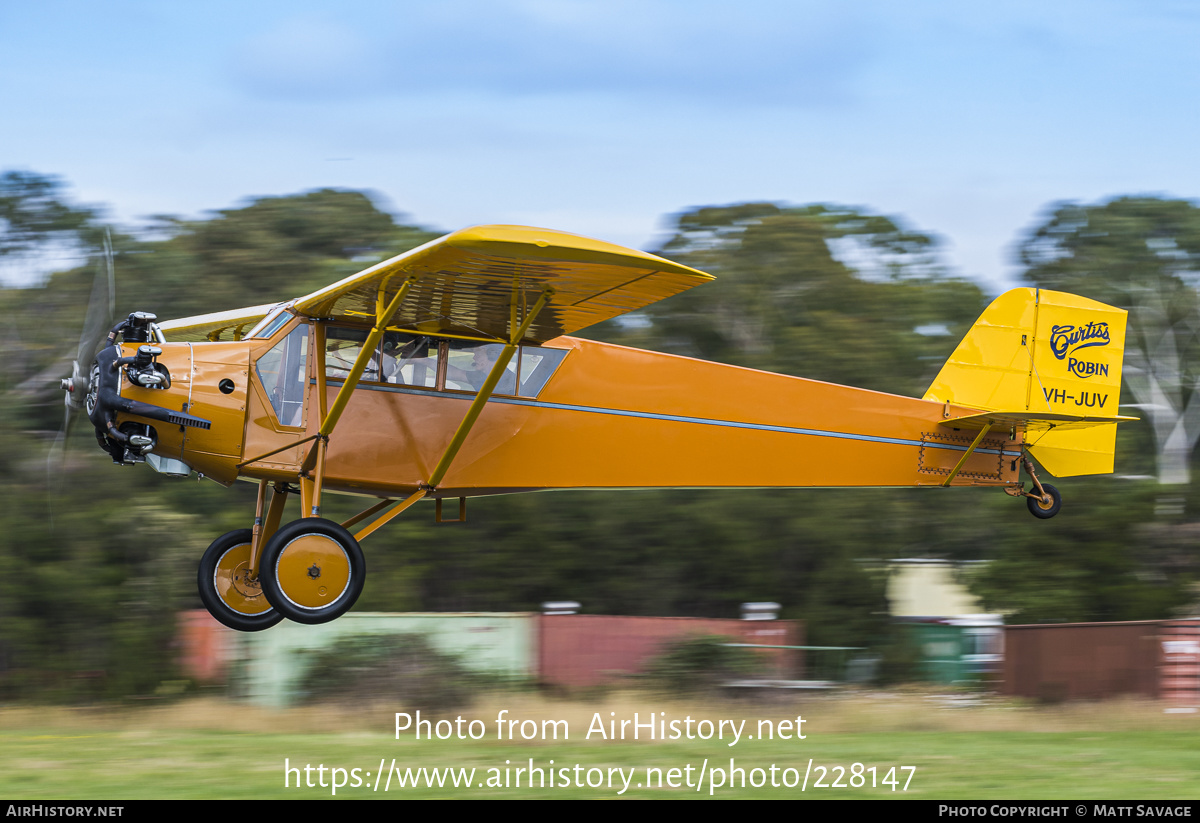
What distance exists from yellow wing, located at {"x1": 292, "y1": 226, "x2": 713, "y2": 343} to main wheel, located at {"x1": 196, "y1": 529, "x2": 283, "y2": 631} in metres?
2.14

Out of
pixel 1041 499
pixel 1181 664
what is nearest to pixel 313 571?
pixel 1041 499

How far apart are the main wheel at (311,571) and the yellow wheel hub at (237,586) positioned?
3.41 feet

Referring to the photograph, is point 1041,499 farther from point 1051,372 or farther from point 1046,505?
point 1051,372

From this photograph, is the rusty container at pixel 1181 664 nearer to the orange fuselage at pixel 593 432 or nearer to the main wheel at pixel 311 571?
the orange fuselage at pixel 593 432

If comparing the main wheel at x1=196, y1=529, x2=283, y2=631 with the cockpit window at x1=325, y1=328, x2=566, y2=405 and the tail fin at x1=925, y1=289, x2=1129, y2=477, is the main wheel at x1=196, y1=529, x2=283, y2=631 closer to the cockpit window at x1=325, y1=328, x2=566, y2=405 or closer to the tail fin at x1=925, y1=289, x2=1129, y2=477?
the cockpit window at x1=325, y1=328, x2=566, y2=405

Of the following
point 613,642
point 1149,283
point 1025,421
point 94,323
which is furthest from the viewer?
point 1149,283

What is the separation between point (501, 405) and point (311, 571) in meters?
2.03

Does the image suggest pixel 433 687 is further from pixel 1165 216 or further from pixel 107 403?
pixel 1165 216

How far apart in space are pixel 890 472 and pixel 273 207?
17.2 metres

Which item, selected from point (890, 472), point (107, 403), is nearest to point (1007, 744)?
point (890, 472)

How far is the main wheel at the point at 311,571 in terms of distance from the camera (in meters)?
8.35

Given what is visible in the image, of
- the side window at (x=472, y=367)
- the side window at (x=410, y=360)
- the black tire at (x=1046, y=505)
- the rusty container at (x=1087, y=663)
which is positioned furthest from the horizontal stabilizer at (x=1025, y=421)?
the rusty container at (x=1087, y=663)

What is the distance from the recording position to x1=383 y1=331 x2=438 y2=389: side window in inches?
357

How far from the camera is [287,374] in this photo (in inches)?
349
